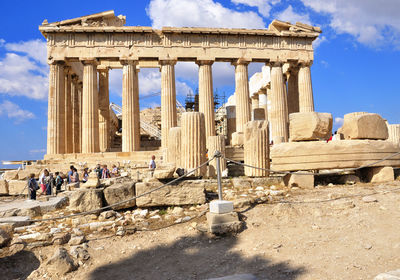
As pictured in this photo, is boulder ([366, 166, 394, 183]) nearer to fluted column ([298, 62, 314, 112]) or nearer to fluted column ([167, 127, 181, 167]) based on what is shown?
fluted column ([167, 127, 181, 167])

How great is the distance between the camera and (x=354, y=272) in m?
3.55

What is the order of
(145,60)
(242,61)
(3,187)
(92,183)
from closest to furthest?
(92,183) → (3,187) → (145,60) → (242,61)

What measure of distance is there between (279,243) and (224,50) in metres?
18.5

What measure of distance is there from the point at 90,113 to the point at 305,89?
1552 centimetres

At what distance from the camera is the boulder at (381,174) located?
8.09m

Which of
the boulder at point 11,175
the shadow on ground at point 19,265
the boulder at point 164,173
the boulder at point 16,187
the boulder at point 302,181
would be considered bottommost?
the shadow on ground at point 19,265

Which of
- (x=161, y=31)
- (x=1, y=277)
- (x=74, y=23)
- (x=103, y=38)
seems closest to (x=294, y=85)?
(x=161, y=31)

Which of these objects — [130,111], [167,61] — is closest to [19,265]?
[130,111]

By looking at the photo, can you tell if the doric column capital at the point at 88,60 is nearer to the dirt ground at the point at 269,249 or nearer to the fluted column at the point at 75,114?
the fluted column at the point at 75,114

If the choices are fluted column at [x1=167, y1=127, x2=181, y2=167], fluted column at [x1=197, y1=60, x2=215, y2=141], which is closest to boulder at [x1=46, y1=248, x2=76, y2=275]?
fluted column at [x1=167, y1=127, x2=181, y2=167]

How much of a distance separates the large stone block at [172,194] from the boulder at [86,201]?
88cm

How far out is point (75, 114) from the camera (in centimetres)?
2302

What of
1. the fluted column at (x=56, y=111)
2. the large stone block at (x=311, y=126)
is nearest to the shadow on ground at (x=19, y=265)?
the large stone block at (x=311, y=126)

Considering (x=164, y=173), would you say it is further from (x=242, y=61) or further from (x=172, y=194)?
(x=242, y=61)
